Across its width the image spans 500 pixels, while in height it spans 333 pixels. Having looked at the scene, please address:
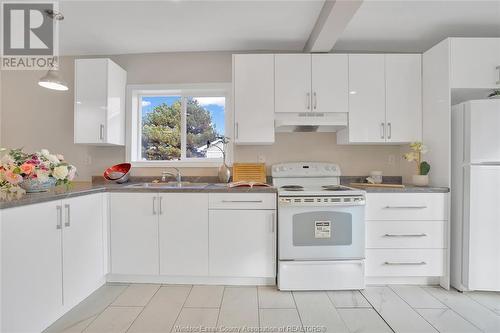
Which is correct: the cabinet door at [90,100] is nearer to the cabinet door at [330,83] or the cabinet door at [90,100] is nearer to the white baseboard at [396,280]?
the cabinet door at [330,83]

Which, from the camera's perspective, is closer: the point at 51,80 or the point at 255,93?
the point at 51,80

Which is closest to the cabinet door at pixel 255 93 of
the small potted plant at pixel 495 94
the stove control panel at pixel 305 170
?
the stove control panel at pixel 305 170

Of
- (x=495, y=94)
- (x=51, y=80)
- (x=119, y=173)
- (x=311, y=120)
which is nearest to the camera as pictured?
(x=495, y=94)

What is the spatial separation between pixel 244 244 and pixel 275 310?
574mm

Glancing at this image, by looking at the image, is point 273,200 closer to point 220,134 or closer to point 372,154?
point 220,134

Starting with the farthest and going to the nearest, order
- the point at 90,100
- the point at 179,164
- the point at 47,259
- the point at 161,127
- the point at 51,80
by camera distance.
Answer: the point at 161,127 → the point at 179,164 → the point at 90,100 → the point at 51,80 → the point at 47,259

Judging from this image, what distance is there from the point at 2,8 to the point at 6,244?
6.95ft

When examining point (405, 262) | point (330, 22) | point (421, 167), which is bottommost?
point (405, 262)

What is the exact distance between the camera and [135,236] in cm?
232

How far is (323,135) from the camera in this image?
2.99 metres

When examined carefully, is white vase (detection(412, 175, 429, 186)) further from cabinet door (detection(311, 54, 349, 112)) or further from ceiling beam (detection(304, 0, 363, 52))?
ceiling beam (detection(304, 0, 363, 52))

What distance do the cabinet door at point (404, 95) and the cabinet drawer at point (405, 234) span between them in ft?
2.84

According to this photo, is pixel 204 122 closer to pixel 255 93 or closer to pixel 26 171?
pixel 255 93

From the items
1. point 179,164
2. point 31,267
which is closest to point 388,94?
point 179,164
